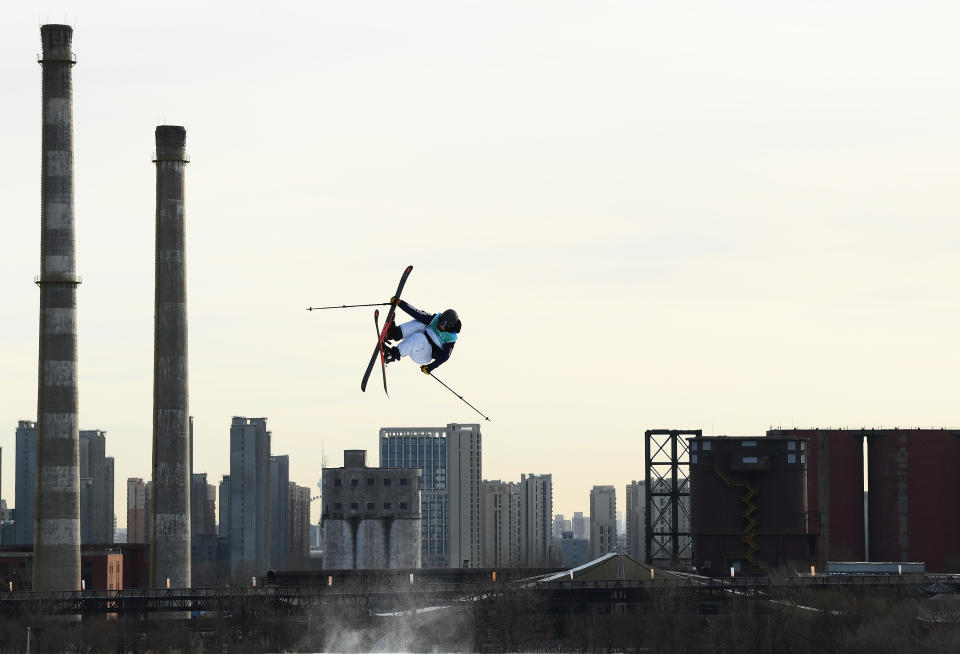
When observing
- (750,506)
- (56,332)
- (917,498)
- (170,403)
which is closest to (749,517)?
(750,506)

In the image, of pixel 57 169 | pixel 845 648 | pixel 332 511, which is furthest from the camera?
pixel 332 511

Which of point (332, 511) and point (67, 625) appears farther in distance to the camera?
point (332, 511)

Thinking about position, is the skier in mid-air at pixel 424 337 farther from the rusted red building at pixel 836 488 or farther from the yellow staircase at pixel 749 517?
the rusted red building at pixel 836 488

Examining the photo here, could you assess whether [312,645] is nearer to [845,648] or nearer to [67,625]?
[67,625]

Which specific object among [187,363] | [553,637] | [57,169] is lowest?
[553,637]

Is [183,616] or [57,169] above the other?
[57,169]

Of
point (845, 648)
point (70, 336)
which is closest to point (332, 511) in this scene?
point (70, 336)

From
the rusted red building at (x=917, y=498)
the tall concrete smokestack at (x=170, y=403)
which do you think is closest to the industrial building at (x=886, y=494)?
the rusted red building at (x=917, y=498)

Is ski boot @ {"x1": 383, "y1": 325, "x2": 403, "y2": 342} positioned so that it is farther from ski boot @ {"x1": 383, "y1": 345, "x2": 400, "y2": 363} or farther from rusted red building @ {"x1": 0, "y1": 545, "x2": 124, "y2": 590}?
rusted red building @ {"x1": 0, "y1": 545, "x2": 124, "y2": 590}
